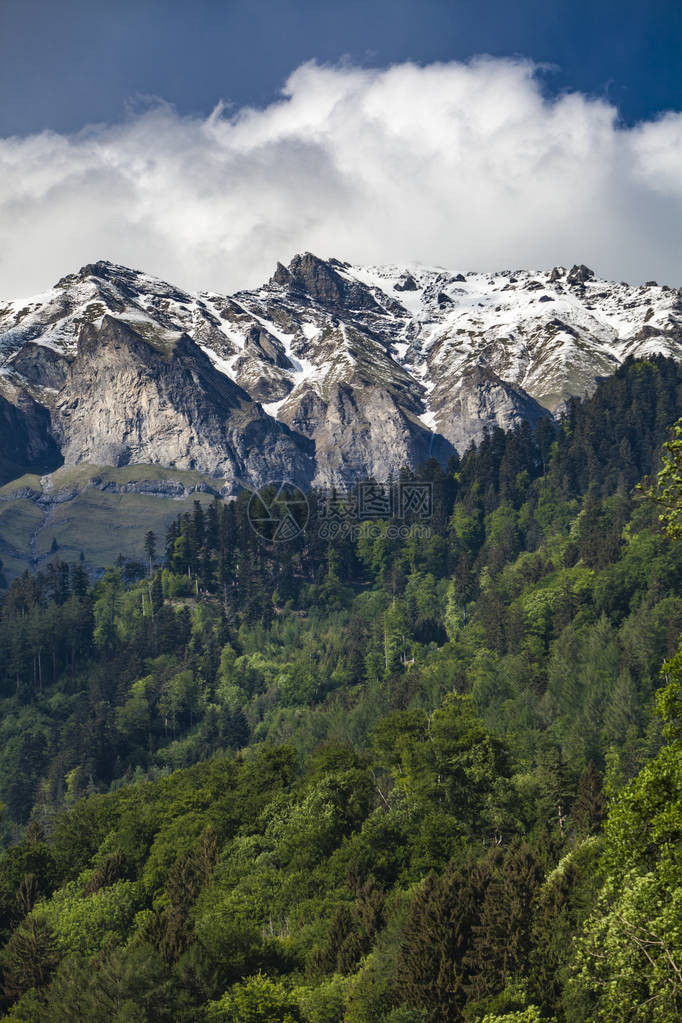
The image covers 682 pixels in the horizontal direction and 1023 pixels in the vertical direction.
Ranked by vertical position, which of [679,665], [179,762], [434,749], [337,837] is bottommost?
[179,762]

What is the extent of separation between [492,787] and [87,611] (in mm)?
129374

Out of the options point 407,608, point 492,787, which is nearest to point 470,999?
point 492,787

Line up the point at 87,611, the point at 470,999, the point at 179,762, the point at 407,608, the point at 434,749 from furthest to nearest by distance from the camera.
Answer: the point at 87,611, the point at 407,608, the point at 179,762, the point at 434,749, the point at 470,999

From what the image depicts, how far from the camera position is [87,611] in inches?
7343

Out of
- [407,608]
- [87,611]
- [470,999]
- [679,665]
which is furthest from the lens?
[87,611]

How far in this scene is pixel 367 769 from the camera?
273ft

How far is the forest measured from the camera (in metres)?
44.2

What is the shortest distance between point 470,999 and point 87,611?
152495mm

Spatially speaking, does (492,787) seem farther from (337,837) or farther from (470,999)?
(470,999)

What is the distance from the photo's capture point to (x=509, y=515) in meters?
192

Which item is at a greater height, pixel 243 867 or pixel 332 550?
pixel 332 550

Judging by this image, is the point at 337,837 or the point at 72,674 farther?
the point at 72,674

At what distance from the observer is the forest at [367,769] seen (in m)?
44.2

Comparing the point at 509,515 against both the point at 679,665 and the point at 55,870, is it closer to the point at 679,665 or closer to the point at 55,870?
the point at 55,870
